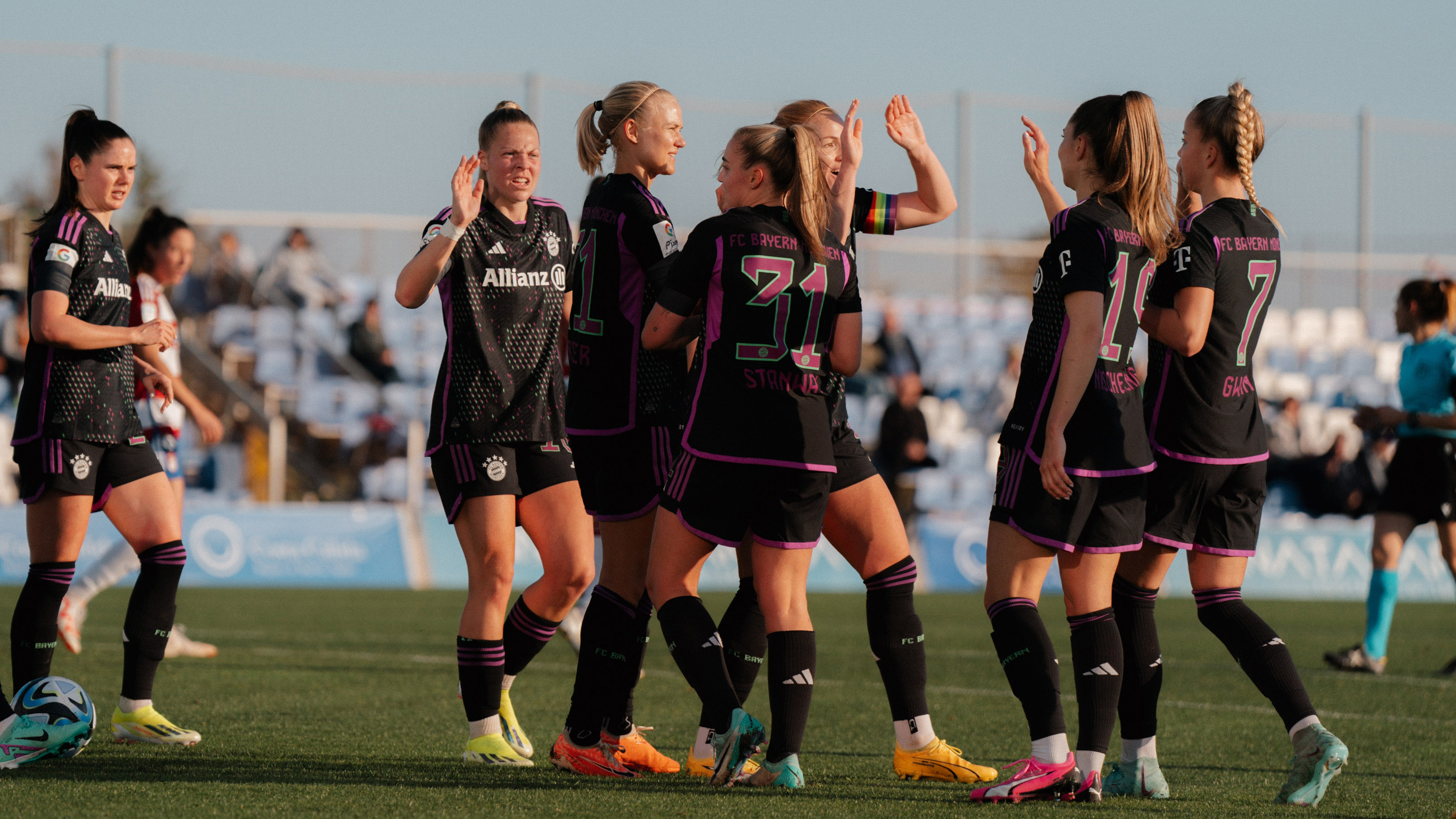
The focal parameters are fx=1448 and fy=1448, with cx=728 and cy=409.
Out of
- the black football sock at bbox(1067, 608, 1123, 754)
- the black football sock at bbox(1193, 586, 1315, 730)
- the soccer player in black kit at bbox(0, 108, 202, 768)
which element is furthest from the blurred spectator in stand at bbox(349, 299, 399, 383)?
the black football sock at bbox(1067, 608, 1123, 754)

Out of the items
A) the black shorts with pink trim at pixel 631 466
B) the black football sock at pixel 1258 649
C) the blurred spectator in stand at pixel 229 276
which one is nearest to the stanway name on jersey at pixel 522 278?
the black shorts with pink trim at pixel 631 466

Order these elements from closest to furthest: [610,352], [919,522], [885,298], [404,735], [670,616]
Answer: [670,616]
[610,352]
[404,735]
[919,522]
[885,298]

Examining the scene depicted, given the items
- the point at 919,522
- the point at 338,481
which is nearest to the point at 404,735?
the point at 919,522

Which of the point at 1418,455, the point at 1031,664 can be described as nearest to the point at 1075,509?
the point at 1031,664

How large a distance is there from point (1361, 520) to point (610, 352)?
44.5 feet

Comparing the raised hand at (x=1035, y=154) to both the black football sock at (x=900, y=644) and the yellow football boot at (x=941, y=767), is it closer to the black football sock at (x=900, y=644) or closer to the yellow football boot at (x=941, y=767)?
the black football sock at (x=900, y=644)

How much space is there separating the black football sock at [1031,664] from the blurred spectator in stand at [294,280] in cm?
1374

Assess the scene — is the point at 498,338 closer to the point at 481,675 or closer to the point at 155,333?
the point at 481,675

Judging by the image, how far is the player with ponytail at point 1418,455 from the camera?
786 centimetres

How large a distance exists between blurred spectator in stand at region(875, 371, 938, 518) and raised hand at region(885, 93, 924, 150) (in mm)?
10270

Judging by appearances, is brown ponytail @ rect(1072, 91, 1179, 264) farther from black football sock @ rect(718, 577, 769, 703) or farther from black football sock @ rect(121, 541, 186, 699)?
black football sock @ rect(121, 541, 186, 699)

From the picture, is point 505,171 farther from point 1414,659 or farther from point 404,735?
point 1414,659

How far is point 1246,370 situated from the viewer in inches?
178

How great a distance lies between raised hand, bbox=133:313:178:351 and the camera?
484 centimetres
